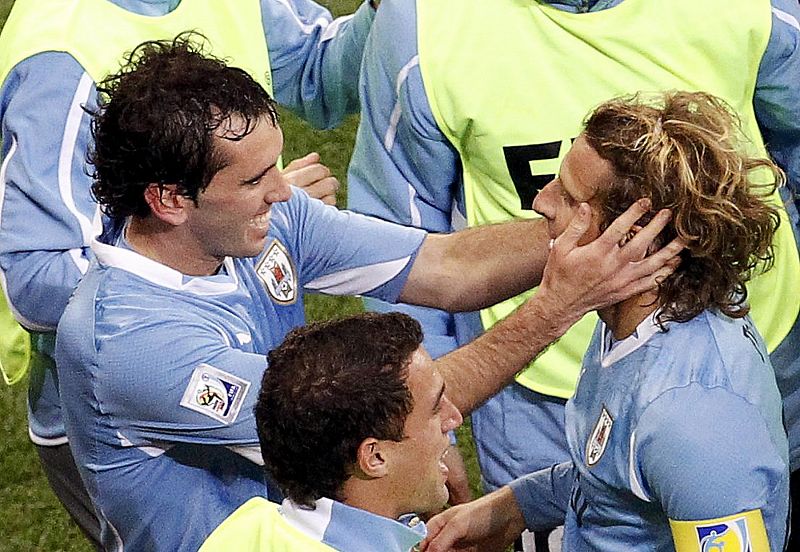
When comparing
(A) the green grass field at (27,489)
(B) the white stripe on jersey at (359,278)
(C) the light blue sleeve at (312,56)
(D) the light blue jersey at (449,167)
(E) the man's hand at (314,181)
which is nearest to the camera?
(D) the light blue jersey at (449,167)

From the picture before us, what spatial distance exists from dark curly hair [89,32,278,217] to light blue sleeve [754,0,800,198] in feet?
3.29

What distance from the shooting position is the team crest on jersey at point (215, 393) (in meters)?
2.67

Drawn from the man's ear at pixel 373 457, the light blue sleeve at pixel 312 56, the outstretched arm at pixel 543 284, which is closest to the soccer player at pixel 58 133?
the light blue sleeve at pixel 312 56

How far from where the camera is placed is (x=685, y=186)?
2451 mm

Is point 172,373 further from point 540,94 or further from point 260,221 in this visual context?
point 540,94

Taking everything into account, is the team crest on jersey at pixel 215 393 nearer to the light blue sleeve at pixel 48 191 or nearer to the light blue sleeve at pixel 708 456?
the light blue sleeve at pixel 48 191

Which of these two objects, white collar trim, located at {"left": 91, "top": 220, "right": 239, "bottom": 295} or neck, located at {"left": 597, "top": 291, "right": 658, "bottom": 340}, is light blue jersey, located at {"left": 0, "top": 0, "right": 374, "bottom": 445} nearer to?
white collar trim, located at {"left": 91, "top": 220, "right": 239, "bottom": 295}

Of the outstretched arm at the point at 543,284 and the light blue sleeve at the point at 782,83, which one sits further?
the light blue sleeve at the point at 782,83

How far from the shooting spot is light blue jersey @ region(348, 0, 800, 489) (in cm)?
304

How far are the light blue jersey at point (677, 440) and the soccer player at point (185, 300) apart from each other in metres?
0.12

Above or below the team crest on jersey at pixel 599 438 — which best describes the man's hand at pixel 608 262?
above

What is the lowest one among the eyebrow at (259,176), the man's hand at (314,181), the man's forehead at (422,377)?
the man's hand at (314,181)

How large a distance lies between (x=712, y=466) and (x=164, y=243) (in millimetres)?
1061

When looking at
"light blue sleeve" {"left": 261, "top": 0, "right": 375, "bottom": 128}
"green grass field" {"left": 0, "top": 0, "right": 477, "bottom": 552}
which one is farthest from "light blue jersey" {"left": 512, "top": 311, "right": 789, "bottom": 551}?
"green grass field" {"left": 0, "top": 0, "right": 477, "bottom": 552}
